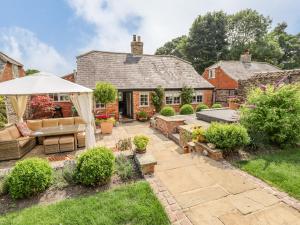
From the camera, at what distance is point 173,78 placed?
1557cm

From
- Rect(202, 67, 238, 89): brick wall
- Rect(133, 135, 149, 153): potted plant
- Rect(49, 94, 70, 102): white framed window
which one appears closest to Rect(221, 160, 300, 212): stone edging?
Rect(133, 135, 149, 153): potted plant

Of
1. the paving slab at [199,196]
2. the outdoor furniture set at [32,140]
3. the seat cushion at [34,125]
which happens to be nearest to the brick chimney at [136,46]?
the seat cushion at [34,125]

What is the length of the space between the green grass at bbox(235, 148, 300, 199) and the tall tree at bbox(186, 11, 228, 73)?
27.0 metres

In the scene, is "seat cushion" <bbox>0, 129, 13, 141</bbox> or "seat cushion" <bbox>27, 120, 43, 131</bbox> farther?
"seat cushion" <bbox>27, 120, 43, 131</bbox>

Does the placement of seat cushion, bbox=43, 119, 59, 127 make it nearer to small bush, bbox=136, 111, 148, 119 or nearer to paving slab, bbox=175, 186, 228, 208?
small bush, bbox=136, 111, 148, 119

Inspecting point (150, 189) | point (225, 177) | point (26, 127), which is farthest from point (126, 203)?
point (26, 127)

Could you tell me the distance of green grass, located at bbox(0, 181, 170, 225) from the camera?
291 centimetres

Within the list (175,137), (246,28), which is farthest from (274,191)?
(246,28)

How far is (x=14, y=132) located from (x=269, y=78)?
13645mm

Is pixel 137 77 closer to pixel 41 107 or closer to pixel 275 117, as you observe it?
pixel 41 107

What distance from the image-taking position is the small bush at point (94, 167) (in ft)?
12.2

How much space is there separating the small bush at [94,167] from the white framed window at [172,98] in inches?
443

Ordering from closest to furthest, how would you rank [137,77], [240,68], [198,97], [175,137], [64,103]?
[175,137]
[64,103]
[137,77]
[198,97]
[240,68]

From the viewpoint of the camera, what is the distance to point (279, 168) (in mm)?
4574
